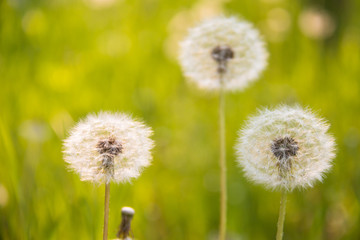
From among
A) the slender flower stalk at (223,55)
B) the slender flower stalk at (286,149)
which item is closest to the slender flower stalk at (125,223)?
the slender flower stalk at (286,149)

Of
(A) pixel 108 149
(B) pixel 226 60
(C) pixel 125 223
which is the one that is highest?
(B) pixel 226 60

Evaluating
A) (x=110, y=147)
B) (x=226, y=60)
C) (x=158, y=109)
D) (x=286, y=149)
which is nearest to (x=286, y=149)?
(x=286, y=149)

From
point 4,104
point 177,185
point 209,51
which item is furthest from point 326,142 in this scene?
point 4,104

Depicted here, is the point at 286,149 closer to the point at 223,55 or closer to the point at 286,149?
the point at 286,149

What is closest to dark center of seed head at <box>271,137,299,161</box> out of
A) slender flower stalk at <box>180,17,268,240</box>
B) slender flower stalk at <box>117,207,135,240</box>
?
slender flower stalk at <box>117,207,135,240</box>

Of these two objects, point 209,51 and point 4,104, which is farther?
point 4,104

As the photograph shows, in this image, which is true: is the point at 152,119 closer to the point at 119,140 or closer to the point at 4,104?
the point at 4,104

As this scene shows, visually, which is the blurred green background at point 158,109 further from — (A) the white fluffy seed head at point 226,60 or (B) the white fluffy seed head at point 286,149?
(A) the white fluffy seed head at point 226,60
